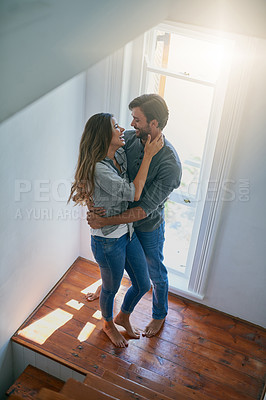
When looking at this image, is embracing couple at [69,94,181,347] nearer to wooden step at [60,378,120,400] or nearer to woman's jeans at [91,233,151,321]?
woman's jeans at [91,233,151,321]

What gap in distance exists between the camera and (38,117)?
7.87 feet

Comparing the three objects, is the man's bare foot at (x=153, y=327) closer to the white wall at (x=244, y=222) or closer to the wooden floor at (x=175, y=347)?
the wooden floor at (x=175, y=347)

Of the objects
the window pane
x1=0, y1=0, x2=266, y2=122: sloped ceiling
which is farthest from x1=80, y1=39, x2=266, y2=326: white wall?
x1=0, y1=0, x2=266, y2=122: sloped ceiling

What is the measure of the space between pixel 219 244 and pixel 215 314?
641 mm

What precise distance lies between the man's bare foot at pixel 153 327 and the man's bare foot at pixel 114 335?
0.20 metres

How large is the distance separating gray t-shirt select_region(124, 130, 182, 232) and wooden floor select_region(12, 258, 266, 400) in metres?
1.06

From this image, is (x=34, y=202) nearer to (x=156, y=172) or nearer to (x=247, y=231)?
(x=156, y=172)

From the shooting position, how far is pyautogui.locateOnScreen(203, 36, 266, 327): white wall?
2.42 m

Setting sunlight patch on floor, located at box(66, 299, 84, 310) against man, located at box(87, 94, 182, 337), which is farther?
sunlight patch on floor, located at box(66, 299, 84, 310)

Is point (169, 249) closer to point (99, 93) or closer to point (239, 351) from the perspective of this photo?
point (239, 351)

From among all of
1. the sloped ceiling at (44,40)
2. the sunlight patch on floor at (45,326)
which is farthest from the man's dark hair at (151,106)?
the sunlight patch on floor at (45,326)

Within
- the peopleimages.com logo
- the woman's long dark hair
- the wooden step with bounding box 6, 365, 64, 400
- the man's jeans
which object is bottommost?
the wooden step with bounding box 6, 365, 64, 400

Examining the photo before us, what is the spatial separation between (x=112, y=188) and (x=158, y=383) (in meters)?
1.36

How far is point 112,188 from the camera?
6.95 ft
